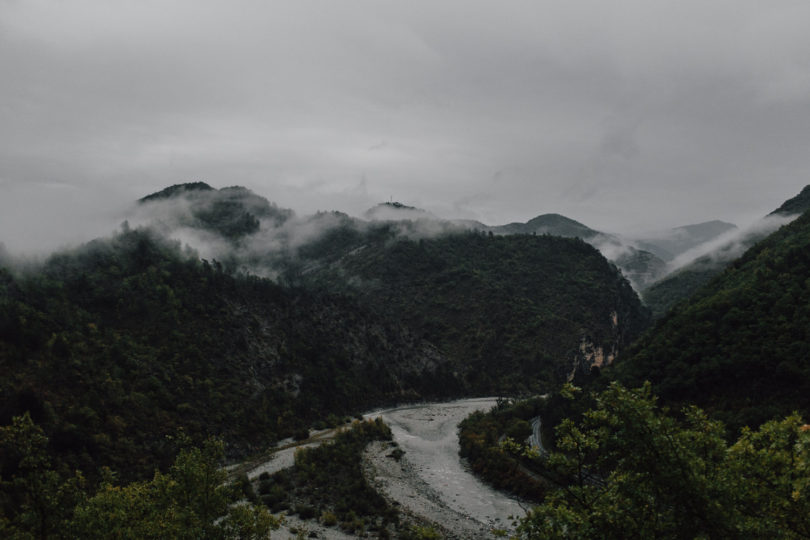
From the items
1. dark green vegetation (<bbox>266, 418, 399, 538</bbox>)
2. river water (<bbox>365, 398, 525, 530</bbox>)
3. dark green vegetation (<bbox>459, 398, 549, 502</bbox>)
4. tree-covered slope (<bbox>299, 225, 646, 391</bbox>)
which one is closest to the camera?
dark green vegetation (<bbox>266, 418, 399, 538</bbox>)

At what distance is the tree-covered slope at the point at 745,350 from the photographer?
133 ft

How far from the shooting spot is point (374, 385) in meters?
97.9

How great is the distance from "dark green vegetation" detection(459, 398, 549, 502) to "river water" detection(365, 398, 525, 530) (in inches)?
59.1

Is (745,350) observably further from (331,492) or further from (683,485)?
(331,492)

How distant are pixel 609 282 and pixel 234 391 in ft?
409

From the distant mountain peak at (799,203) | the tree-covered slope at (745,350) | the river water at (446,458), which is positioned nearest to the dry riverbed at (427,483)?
A: the river water at (446,458)

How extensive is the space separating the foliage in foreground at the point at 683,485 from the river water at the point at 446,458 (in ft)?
55.8

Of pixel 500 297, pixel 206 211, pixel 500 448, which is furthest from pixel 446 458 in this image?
pixel 206 211

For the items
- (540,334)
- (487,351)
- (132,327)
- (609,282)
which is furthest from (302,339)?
(609,282)

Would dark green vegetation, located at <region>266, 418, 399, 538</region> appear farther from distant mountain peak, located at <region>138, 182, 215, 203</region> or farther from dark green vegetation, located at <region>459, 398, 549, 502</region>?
distant mountain peak, located at <region>138, 182, 215, 203</region>

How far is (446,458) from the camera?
6469 centimetres

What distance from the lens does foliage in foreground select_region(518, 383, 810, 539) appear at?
38.2ft

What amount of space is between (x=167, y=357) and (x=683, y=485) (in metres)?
68.0

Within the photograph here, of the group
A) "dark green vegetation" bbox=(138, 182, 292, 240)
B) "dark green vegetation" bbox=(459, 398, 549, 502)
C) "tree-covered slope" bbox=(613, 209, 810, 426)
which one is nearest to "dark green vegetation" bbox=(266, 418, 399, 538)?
"dark green vegetation" bbox=(459, 398, 549, 502)
